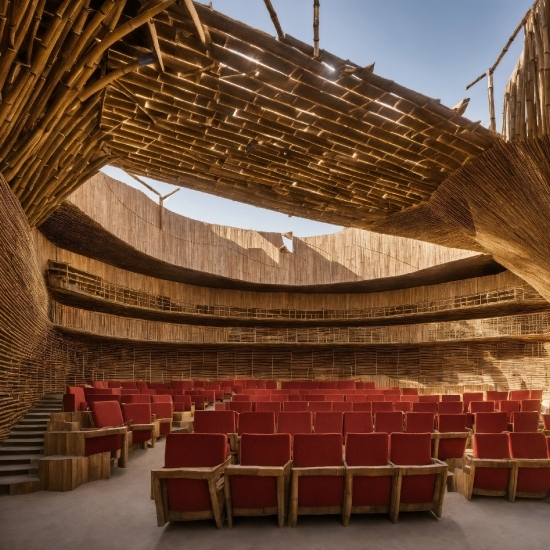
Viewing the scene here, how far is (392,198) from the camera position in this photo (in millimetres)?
9594

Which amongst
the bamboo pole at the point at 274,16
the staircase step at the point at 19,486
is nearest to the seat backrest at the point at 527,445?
the bamboo pole at the point at 274,16

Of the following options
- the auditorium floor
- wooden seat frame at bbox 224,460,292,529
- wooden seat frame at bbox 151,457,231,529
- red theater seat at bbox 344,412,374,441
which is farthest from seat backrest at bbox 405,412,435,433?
wooden seat frame at bbox 151,457,231,529

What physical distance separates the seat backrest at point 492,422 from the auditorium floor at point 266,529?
2063mm

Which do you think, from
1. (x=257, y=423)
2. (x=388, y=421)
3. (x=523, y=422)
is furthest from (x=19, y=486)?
(x=523, y=422)

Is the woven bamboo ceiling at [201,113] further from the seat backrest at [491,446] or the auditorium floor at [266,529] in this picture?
the seat backrest at [491,446]

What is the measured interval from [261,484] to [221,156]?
215 inches

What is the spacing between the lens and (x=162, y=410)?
9500 mm

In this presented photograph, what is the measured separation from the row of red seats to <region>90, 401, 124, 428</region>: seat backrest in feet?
9.73

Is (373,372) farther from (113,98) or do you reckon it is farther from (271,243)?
(113,98)

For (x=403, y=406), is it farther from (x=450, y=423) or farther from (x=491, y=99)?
(x=491, y=99)

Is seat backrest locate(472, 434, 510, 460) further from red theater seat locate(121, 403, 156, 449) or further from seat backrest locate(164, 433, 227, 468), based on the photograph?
red theater seat locate(121, 403, 156, 449)

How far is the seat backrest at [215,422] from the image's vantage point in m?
6.71

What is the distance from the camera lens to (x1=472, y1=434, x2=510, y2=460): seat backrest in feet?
18.1

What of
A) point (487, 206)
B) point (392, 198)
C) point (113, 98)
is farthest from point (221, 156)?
point (487, 206)
